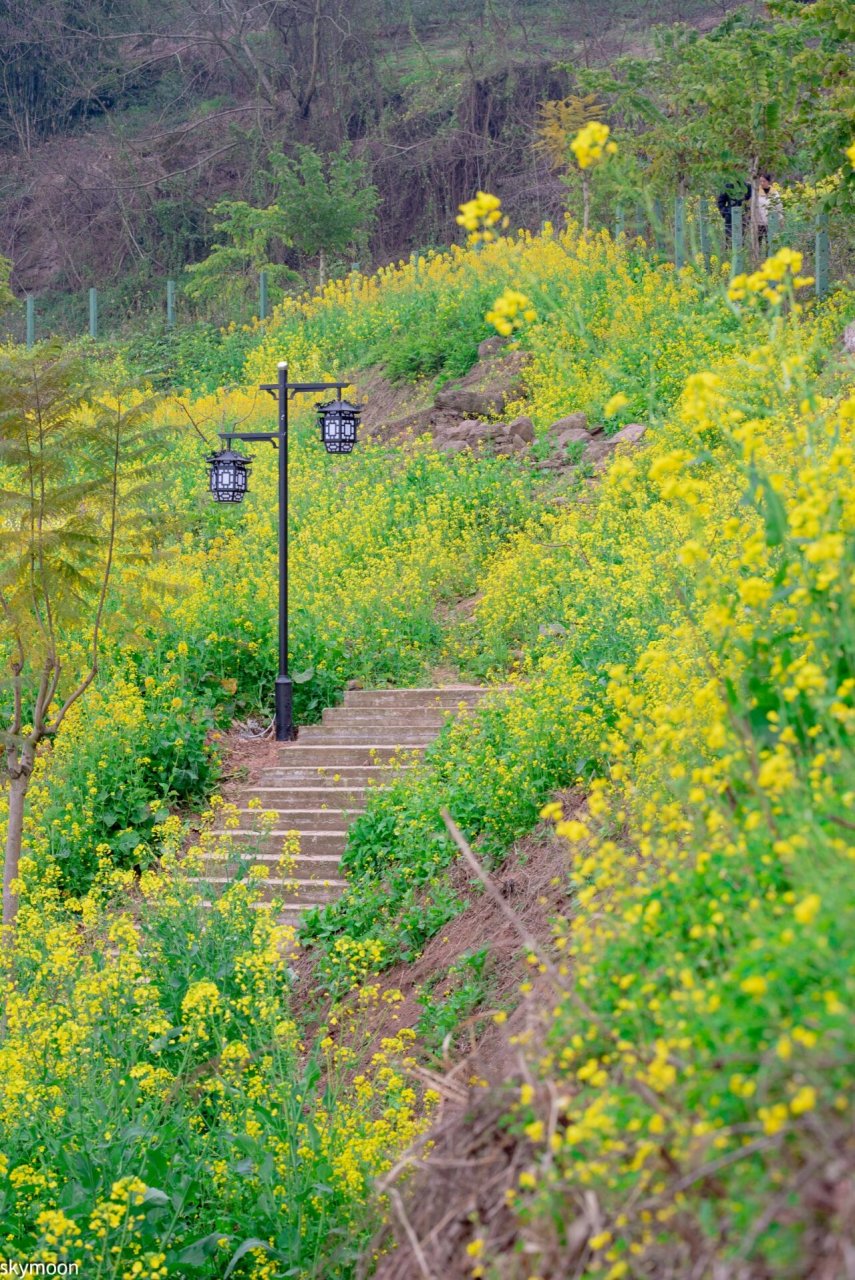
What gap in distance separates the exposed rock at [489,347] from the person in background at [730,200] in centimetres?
349

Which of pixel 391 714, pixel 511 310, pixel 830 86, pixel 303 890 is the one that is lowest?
Result: pixel 303 890

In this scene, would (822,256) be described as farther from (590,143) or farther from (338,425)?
(590,143)

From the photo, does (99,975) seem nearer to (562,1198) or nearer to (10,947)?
(10,947)

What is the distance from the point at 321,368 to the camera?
20.4 metres

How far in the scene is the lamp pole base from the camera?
10.7 m

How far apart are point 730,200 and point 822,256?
2687 mm

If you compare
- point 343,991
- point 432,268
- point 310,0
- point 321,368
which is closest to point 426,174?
point 310,0

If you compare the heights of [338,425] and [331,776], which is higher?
[338,425]

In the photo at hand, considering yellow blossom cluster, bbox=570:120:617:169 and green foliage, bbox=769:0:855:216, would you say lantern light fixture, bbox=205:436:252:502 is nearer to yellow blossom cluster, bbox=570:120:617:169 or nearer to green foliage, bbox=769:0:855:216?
green foliage, bbox=769:0:855:216

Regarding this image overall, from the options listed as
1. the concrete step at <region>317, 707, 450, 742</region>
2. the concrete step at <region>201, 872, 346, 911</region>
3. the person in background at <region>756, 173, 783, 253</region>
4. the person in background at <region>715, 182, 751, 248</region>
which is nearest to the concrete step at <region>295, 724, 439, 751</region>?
the concrete step at <region>317, 707, 450, 742</region>

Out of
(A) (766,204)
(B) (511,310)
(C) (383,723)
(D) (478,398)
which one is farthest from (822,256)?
(B) (511,310)

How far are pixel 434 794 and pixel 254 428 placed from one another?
1099 cm

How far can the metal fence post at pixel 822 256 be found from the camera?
1648 centimetres

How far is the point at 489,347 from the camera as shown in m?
18.3
